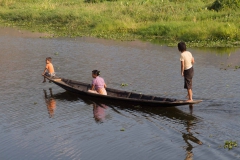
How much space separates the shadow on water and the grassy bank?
10.5 metres

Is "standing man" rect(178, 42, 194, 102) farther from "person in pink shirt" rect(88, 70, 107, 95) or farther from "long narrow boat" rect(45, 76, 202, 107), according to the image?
"person in pink shirt" rect(88, 70, 107, 95)

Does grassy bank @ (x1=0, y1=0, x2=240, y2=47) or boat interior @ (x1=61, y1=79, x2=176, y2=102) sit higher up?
grassy bank @ (x1=0, y1=0, x2=240, y2=47)

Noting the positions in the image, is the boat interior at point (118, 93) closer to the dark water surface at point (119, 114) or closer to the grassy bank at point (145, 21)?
the dark water surface at point (119, 114)

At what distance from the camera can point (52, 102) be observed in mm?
13297

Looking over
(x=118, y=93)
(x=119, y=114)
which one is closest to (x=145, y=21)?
(x=118, y=93)

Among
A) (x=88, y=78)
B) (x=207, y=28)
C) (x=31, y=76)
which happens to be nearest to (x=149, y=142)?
(x=88, y=78)

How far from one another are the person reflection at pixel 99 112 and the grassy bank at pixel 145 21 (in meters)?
11.0

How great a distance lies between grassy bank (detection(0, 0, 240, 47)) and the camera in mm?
23906

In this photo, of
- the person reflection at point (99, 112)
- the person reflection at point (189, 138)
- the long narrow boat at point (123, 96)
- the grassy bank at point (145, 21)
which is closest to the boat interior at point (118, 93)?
the long narrow boat at point (123, 96)

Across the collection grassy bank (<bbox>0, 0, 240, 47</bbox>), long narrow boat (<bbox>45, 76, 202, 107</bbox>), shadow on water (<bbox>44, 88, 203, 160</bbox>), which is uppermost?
grassy bank (<bbox>0, 0, 240, 47</bbox>)

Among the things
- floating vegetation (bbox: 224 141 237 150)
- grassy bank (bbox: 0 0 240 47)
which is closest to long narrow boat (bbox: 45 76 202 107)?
floating vegetation (bbox: 224 141 237 150)

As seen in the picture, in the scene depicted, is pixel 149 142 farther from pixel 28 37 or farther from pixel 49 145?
pixel 28 37

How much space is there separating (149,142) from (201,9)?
22282 millimetres

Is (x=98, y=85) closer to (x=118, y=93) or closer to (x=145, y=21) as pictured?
(x=118, y=93)
